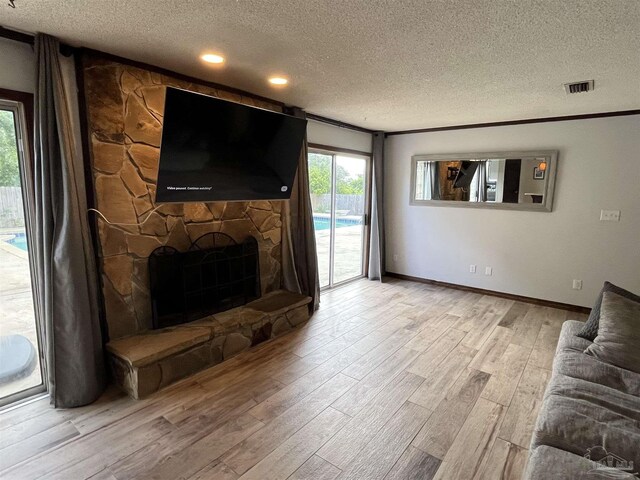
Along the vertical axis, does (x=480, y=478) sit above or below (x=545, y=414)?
below

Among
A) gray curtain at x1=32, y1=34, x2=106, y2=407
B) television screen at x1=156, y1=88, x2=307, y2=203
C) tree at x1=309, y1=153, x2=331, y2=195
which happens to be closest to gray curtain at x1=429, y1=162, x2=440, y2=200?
tree at x1=309, y1=153, x2=331, y2=195

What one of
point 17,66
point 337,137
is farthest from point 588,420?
point 337,137

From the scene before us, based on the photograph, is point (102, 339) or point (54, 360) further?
point (102, 339)

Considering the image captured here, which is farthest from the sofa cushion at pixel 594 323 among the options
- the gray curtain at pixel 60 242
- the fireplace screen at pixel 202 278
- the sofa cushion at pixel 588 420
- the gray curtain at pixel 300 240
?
the gray curtain at pixel 60 242

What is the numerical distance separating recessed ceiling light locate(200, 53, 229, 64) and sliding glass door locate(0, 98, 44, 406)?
3.82ft

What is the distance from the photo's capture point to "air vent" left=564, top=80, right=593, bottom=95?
2746 mm

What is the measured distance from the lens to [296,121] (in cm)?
314

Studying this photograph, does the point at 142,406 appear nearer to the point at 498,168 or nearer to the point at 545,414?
the point at 545,414

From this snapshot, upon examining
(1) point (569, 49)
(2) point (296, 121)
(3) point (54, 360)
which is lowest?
(3) point (54, 360)

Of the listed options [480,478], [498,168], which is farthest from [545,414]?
[498,168]

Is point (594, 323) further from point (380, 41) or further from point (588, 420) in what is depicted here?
point (380, 41)

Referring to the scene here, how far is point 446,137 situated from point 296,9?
12.4 feet

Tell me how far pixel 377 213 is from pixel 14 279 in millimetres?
4351

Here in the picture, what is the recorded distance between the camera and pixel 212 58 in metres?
2.42
